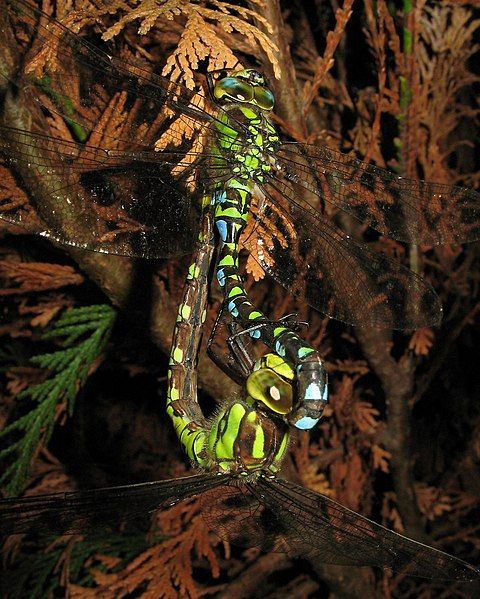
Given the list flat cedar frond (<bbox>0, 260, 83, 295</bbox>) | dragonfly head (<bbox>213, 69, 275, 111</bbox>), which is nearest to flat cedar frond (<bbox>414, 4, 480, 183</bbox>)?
dragonfly head (<bbox>213, 69, 275, 111</bbox>)

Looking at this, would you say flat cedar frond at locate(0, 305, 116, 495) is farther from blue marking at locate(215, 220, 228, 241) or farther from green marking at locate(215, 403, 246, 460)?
green marking at locate(215, 403, 246, 460)

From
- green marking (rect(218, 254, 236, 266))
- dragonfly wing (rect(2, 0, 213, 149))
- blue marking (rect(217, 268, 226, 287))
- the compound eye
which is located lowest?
the compound eye

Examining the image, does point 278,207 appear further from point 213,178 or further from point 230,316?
point 230,316

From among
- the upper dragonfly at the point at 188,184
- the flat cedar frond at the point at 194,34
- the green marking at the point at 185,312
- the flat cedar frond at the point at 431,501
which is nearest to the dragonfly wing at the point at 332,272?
the upper dragonfly at the point at 188,184

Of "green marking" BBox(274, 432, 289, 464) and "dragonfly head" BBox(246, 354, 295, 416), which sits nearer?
"dragonfly head" BBox(246, 354, 295, 416)

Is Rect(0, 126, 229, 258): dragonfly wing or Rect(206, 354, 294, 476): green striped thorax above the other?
Rect(0, 126, 229, 258): dragonfly wing

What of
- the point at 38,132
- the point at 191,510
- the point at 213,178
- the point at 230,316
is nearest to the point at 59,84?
the point at 38,132

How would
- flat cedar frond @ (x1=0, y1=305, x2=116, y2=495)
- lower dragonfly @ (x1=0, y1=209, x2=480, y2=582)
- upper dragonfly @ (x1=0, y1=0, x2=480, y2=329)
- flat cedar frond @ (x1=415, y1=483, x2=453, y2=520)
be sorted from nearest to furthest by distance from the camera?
lower dragonfly @ (x1=0, y1=209, x2=480, y2=582) < upper dragonfly @ (x1=0, y1=0, x2=480, y2=329) < flat cedar frond @ (x1=0, y1=305, x2=116, y2=495) < flat cedar frond @ (x1=415, y1=483, x2=453, y2=520)
